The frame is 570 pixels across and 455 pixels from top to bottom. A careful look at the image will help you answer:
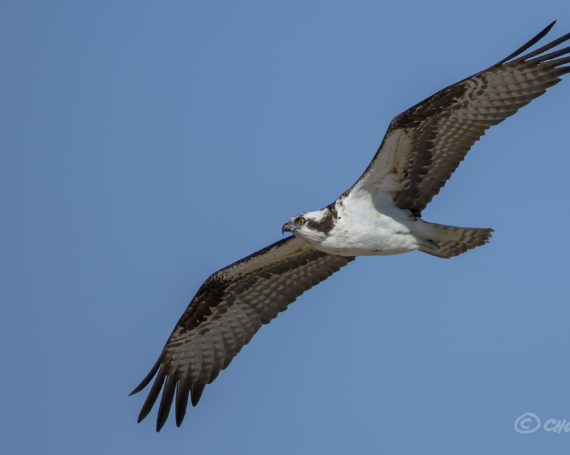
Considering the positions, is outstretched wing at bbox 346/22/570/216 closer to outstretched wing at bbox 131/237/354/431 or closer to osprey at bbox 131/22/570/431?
osprey at bbox 131/22/570/431

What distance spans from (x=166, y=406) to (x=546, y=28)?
21.7 ft

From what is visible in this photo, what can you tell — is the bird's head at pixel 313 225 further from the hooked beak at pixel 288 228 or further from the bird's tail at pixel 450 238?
the bird's tail at pixel 450 238

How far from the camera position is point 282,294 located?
13953 millimetres

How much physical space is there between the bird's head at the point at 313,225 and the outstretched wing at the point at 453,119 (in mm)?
421

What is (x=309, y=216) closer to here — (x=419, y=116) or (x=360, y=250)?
(x=360, y=250)

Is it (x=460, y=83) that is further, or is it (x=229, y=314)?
(x=229, y=314)

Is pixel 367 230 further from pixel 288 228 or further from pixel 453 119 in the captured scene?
pixel 453 119

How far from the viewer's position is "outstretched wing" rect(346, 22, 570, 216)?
11922 millimetres

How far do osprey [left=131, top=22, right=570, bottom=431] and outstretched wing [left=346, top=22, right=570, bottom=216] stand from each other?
0.04 feet

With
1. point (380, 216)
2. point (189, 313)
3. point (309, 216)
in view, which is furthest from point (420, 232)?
point (189, 313)

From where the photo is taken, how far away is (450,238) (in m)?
12.6

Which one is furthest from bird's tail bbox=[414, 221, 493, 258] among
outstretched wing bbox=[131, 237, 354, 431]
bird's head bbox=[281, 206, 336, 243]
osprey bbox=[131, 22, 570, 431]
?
outstretched wing bbox=[131, 237, 354, 431]

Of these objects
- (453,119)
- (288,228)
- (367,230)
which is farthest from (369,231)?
(453,119)

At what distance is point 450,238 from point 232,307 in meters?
3.18
